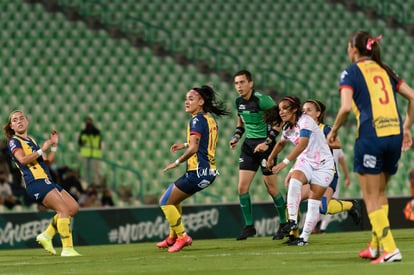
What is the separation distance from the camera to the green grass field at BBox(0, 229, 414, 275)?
8.89m

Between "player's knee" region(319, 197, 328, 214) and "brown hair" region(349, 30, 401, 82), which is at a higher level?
"brown hair" region(349, 30, 401, 82)

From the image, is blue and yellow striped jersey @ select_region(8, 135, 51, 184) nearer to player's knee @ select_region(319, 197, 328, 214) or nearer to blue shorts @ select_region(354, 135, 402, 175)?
player's knee @ select_region(319, 197, 328, 214)

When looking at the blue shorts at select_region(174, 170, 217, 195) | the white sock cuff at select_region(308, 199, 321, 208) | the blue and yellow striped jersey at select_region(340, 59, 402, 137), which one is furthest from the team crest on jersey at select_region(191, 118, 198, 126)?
the blue and yellow striped jersey at select_region(340, 59, 402, 137)

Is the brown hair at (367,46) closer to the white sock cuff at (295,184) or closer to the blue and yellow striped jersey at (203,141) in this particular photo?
the white sock cuff at (295,184)

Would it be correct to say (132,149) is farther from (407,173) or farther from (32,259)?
(32,259)

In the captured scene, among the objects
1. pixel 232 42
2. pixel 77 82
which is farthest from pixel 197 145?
pixel 232 42

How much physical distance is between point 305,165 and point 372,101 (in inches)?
144

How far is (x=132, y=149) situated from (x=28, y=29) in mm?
4283

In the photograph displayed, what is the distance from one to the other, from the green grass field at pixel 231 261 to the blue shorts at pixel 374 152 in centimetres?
86

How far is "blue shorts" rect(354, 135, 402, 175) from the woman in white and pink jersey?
10.6 feet

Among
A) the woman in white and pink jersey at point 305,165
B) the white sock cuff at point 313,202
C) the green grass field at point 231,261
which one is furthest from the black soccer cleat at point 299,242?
the white sock cuff at point 313,202

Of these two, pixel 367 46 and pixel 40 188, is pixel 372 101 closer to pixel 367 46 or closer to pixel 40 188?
pixel 367 46

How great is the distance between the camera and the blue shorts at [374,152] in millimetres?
8766

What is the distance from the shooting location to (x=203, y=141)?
41.1ft
